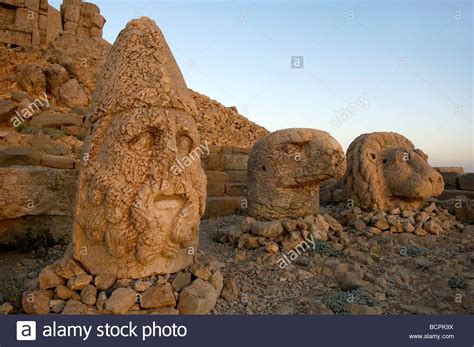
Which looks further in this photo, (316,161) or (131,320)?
(316,161)

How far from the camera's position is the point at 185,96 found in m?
2.86

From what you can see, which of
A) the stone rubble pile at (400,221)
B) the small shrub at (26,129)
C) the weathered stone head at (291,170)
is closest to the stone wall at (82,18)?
the small shrub at (26,129)

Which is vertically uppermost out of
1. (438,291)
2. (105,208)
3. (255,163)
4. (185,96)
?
(185,96)

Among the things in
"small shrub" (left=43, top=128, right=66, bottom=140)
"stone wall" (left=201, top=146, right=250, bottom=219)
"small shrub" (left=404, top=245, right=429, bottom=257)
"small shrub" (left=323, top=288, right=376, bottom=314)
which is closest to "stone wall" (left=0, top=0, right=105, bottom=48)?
"small shrub" (left=43, top=128, right=66, bottom=140)

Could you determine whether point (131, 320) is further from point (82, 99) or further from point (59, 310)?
point (82, 99)

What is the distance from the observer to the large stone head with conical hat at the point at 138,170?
2539mm

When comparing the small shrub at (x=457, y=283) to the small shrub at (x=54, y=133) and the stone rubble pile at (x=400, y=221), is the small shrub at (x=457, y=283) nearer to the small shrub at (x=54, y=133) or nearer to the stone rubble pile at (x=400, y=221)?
the stone rubble pile at (x=400, y=221)

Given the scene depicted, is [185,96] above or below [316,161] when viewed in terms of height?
above

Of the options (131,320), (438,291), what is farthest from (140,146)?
(438,291)

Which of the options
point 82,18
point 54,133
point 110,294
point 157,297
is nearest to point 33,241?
point 110,294

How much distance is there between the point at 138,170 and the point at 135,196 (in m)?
0.20

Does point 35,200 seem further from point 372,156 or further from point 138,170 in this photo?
point 372,156

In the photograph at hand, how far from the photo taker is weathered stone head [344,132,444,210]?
552cm

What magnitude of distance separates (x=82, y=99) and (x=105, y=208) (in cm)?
1017
